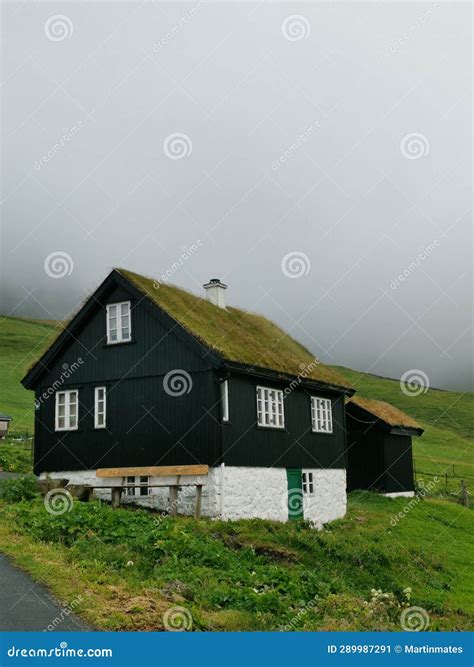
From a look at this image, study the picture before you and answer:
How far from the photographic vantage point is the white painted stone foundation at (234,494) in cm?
2238

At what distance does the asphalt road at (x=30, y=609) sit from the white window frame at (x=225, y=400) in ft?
35.3

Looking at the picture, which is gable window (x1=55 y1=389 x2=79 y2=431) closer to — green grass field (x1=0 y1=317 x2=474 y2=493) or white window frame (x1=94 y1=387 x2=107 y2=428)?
white window frame (x1=94 y1=387 x2=107 y2=428)

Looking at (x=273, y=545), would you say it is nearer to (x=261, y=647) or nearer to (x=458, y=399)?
(x=261, y=647)

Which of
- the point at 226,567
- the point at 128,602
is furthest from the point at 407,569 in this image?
the point at 128,602

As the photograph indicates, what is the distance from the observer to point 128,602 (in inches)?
459

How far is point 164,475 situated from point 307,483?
23.2ft

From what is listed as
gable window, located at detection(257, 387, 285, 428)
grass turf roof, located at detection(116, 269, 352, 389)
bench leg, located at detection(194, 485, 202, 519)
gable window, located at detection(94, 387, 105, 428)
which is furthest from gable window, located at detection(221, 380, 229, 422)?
gable window, located at detection(94, 387, 105, 428)

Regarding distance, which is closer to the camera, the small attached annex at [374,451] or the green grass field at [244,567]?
the green grass field at [244,567]

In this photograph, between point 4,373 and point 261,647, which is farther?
point 4,373

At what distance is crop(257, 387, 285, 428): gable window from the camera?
25375 millimetres

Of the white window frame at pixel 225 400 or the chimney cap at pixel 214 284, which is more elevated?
the chimney cap at pixel 214 284

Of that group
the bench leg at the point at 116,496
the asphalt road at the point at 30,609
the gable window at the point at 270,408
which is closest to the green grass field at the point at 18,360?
the bench leg at the point at 116,496

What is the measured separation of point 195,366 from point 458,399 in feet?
409

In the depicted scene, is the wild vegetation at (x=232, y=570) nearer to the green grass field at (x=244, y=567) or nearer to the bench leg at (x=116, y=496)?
the green grass field at (x=244, y=567)
